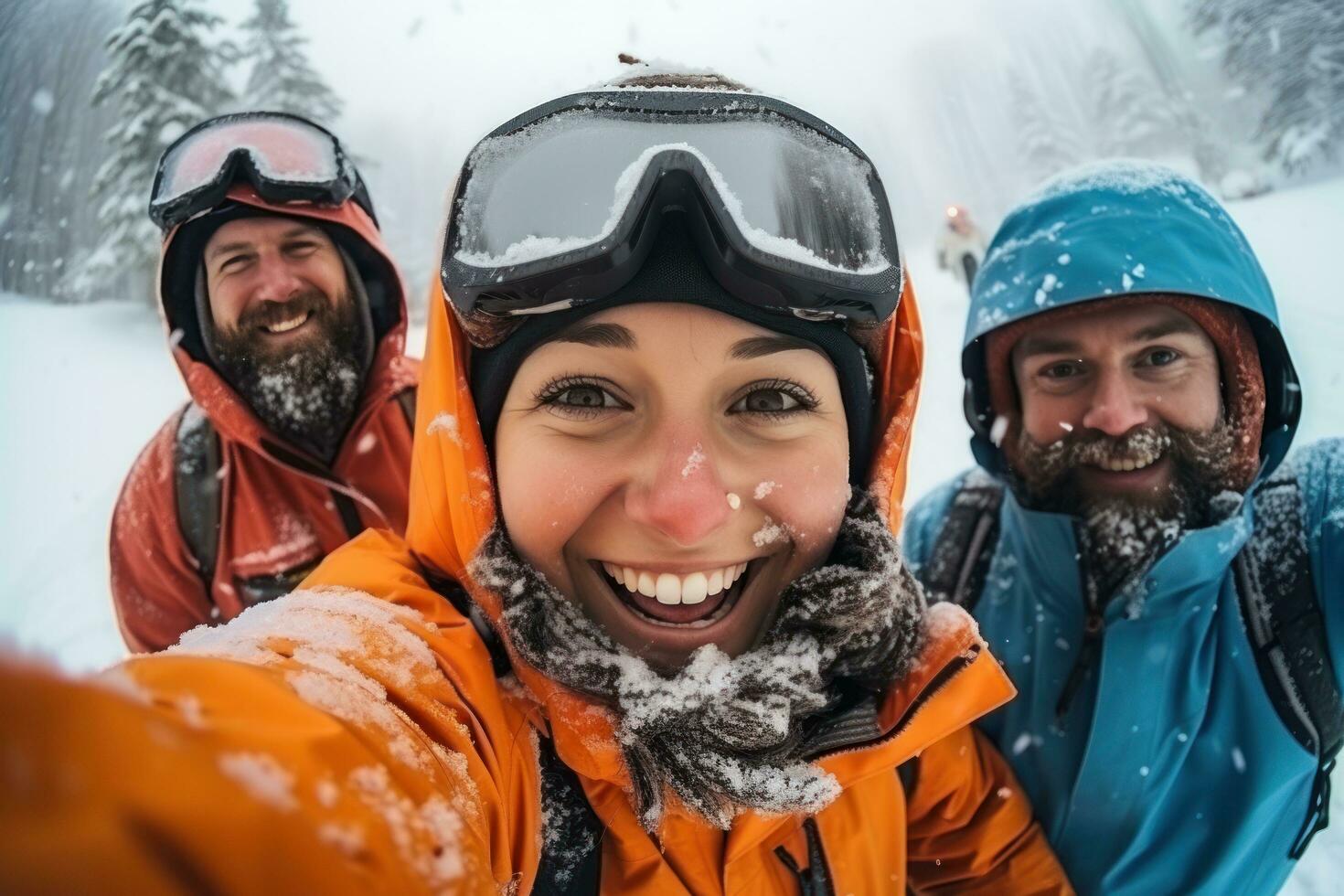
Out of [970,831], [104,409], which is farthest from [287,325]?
[104,409]

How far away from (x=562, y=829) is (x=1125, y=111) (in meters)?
42.7

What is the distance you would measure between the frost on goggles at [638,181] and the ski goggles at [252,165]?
8.14 feet

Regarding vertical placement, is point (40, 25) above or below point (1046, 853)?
above

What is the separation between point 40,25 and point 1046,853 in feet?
37.3

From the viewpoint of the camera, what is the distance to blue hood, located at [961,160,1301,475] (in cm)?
239

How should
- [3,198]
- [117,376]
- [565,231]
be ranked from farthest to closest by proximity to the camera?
[117,376] < [3,198] < [565,231]

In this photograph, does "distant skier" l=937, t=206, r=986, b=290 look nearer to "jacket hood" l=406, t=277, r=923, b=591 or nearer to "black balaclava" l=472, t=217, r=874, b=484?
"jacket hood" l=406, t=277, r=923, b=591

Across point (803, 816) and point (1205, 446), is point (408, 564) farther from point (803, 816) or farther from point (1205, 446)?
point (1205, 446)

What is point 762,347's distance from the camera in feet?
4.77

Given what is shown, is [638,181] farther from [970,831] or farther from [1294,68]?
[1294,68]

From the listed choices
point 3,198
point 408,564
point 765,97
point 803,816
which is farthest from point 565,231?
point 3,198

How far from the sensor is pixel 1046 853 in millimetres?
2070

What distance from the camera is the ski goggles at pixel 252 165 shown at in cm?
343

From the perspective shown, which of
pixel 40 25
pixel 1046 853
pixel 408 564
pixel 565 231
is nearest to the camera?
pixel 565 231
